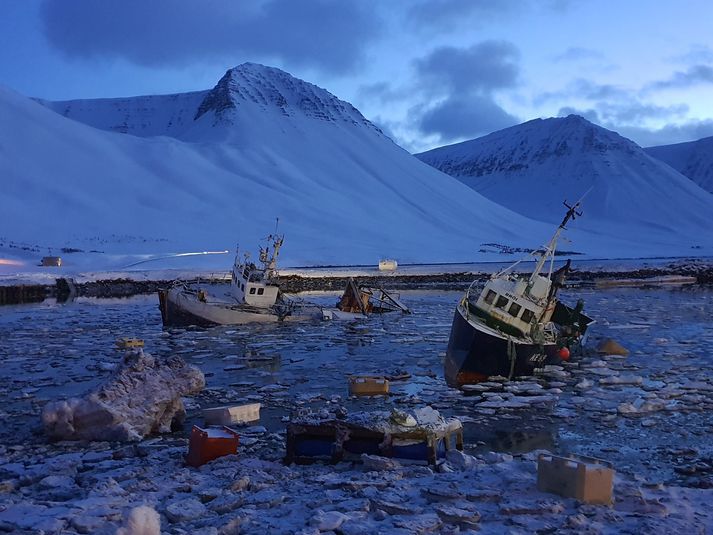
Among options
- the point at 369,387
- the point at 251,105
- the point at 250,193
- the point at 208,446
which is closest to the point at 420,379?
the point at 369,387

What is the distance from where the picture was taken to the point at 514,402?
13.8m

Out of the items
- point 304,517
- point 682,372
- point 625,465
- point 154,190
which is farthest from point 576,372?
point 154,190

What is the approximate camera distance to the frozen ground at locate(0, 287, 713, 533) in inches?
276

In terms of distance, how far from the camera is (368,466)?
873 centimetres

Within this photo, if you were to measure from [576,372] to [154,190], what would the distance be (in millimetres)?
94645

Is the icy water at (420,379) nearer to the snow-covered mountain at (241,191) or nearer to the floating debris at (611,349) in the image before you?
the floating debris at (611,349)

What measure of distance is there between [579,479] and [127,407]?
6805 millimetres

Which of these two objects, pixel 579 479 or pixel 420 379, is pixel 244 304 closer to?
pixel 420 379

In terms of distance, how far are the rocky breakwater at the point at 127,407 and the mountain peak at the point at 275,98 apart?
490ft

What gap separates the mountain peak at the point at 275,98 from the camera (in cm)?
16662

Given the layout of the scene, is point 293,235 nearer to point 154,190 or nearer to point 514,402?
point 154,190

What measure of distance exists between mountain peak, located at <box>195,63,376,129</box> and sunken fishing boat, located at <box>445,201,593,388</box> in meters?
144

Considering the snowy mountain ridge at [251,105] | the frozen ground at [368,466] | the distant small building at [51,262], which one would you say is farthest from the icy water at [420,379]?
the snowy mountain ridge at [251,105]

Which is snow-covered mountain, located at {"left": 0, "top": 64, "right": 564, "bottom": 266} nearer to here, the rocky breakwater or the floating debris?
the floating debris
